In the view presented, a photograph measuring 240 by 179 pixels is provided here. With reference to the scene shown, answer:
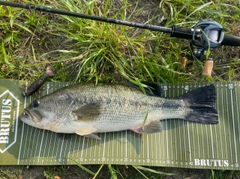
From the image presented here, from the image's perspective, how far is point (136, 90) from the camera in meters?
3.80

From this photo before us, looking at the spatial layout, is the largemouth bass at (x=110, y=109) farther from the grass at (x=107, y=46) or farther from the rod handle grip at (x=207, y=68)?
the grass at (x=107, y=46)

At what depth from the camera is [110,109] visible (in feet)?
12.0

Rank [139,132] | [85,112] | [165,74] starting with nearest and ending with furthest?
[85,112]
[139,132]
[165,74]

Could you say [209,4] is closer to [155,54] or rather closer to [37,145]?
[155,54]

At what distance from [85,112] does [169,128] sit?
122 cm

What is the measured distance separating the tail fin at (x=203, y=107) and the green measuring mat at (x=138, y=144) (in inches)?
4.6

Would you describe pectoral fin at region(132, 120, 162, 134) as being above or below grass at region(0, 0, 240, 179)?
below

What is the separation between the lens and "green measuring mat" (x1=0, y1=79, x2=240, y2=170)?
12.4 feet

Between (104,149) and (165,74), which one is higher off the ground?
(165,74)

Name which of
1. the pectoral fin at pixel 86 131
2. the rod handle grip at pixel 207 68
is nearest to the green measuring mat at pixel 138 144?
the pectoral fin at pixel 86 131

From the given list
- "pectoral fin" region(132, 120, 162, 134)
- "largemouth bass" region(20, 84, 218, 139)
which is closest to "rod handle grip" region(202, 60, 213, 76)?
"largemouth bass" region(20, 84, 218, 139)

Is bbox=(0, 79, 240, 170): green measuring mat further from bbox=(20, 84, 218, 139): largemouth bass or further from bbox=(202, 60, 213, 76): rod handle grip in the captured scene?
bbox=(202, 60, 213, 76): rod handle grip

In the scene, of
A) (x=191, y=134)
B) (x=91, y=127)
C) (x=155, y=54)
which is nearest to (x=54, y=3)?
(x=155, y=54)

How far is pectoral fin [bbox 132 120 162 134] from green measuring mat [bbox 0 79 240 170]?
0.40 ft
